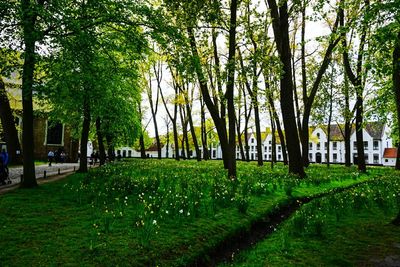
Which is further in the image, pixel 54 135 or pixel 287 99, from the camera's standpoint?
pixel 54 135

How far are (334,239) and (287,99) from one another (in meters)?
11.3

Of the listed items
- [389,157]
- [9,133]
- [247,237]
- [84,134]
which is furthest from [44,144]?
[389,157]

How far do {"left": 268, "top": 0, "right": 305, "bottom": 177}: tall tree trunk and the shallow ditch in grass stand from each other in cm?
613

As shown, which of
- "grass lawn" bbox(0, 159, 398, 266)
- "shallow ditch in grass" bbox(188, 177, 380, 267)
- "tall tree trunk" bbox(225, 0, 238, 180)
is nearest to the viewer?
"grass lawn" bbox(0, 159, 398, 266)

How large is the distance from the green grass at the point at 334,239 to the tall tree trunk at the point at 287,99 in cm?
755

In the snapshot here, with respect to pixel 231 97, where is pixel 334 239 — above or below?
below

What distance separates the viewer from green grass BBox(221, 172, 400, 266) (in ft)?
19.5

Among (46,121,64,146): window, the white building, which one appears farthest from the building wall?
the white building

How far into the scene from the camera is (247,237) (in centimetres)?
816

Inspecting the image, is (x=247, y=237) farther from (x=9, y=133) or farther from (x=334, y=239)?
(x=9, y=133)

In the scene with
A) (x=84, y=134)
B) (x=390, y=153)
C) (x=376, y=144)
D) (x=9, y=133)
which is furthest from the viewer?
(x=376, y=144)

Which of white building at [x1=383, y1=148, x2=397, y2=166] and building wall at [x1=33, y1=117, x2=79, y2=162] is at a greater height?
building wall at [x1=33, y1=117, x2=79, y2=162]

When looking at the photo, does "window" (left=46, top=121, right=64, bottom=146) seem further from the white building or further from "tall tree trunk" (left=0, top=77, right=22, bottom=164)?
the white building

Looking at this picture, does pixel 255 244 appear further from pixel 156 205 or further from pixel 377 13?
pixel 377 13
